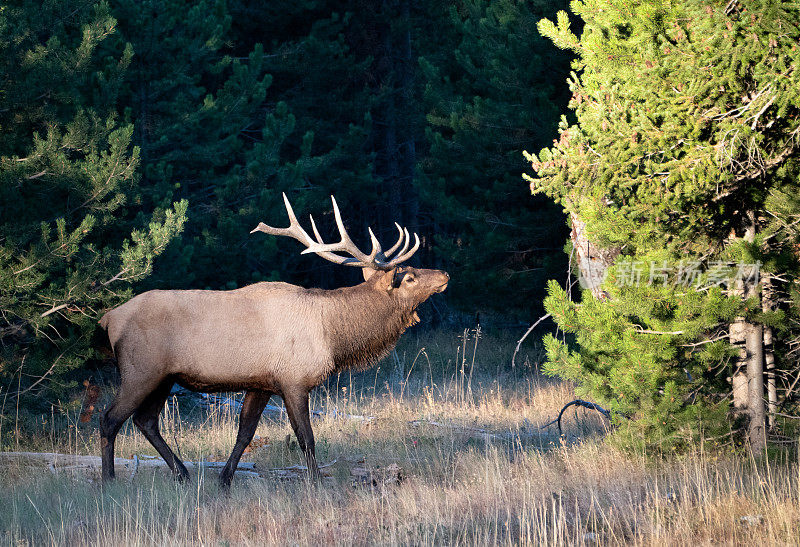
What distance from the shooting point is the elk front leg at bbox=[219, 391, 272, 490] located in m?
7.04

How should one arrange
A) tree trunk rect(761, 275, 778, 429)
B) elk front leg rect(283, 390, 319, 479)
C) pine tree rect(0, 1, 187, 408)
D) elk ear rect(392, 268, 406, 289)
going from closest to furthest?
1. tree trunk rect(761, 275, 778, 429)
2. elk front leg rect(283, 390, 319, 479)
3. elk ear rect(392, 268, 406, 289)
4. pine tree rect(0, 1, 187, 408)

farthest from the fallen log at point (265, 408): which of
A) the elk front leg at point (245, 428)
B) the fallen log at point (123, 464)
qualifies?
the elk front leg at point (245, 428)

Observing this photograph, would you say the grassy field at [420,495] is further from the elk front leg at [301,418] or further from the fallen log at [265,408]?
the fallen log at [265,408]

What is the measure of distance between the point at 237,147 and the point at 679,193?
27.0 ft

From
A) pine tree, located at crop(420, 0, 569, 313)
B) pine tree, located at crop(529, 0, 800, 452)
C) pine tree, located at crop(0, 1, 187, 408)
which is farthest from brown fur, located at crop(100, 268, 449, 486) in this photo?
pine tree, located at crop(420, 0, 569, 313)

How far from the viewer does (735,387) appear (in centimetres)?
672

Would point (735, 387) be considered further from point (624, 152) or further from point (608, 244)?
point (624, 152)

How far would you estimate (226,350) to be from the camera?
23.2ft

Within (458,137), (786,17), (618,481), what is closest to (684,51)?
(786,17)

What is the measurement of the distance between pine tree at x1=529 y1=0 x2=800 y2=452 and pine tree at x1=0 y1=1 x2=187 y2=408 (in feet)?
14.3

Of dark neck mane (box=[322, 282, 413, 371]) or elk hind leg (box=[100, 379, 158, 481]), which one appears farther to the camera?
dark neck mane (box=[322, 282, 413, 371])

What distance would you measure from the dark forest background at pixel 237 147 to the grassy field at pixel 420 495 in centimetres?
201

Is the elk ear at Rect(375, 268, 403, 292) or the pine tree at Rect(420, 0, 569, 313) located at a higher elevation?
the pine tree at Rect(420, 0, 569, 313)

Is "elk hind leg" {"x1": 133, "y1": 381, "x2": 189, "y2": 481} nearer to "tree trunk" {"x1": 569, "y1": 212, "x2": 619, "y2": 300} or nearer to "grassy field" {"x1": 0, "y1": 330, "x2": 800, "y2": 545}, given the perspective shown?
"grassy field" {"x1": 0, "y1": 330, "x2": 800, "y2": 545}
